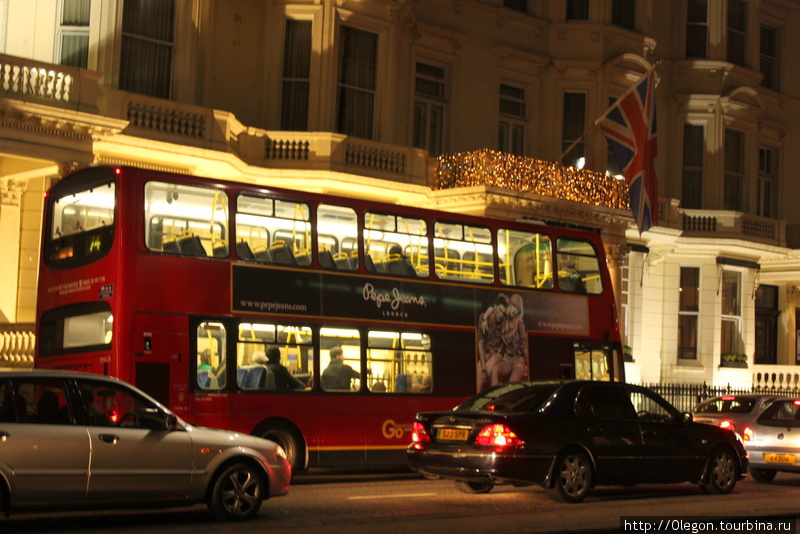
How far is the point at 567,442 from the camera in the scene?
1370 cm

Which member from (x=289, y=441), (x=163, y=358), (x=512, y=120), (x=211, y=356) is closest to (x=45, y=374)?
(x=163, y=358)

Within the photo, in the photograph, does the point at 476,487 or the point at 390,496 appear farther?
the point at 476,487

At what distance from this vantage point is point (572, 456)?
13.8m

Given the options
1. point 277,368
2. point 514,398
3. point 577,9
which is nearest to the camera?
point 514,398

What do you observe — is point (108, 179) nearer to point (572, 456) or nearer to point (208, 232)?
point (208, 232)

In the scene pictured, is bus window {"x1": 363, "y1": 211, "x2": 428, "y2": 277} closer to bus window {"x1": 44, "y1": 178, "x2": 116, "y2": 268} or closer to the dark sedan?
the dark sedan

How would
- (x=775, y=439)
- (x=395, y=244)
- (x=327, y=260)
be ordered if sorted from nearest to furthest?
1. (x=327, y=260)
2. (x=395, y=244)
3. (x=775, y=439)

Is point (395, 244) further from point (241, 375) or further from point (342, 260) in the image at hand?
point (241, 375)

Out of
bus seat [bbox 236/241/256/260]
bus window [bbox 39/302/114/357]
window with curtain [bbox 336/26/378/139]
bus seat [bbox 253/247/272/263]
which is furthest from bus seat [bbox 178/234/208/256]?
window with curtain [bbox 336/26/378/139]

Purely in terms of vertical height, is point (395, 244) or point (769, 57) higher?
point (769, 57)

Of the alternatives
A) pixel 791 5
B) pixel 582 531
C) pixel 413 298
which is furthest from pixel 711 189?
pixel 582 531

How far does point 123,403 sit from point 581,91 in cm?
2281

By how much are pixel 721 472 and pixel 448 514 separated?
516 cm

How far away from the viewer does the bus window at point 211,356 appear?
49.6 ft
